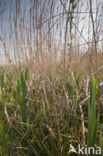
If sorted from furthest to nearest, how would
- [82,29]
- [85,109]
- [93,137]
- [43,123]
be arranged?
[82,29]
[85,109]
[43,123]
[93,137]

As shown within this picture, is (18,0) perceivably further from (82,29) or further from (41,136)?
(41,136)

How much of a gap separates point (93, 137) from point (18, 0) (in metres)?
0.75

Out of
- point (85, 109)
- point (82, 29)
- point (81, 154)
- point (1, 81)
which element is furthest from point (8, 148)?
point (82, 29)

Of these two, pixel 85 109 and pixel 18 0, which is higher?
pixel 18 0

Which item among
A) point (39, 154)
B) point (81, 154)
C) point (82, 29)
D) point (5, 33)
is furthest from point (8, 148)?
point (5, 33)

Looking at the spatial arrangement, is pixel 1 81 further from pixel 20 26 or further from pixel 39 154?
pixel 39 154

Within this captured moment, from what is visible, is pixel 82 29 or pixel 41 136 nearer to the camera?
pixel 41 136

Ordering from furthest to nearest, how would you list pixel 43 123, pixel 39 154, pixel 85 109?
1. pixel 85 109
2. pixel 43 123
3. pixel 39 154

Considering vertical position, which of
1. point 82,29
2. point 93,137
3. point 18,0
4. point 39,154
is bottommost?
point 39,154

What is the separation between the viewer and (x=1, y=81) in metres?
0.96

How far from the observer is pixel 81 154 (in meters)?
0.37

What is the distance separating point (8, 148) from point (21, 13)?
0.80 metres

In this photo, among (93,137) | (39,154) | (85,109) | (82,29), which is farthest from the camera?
(82,29)

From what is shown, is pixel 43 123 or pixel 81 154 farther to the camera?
pixel 43 123
